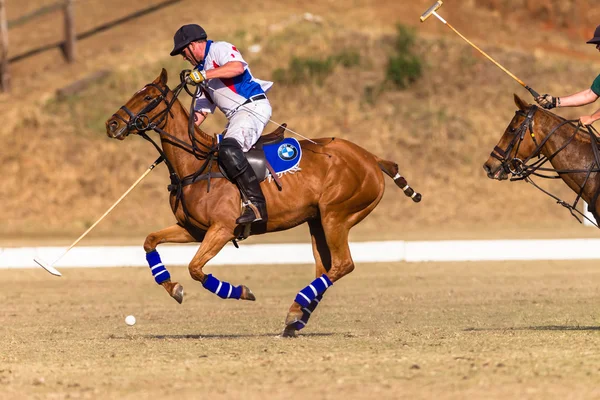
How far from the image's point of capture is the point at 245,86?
915 cm

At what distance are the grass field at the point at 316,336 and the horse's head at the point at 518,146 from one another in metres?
1.43

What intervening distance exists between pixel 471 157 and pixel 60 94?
10.4 metres

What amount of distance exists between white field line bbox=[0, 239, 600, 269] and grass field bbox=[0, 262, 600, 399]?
0.22 metres

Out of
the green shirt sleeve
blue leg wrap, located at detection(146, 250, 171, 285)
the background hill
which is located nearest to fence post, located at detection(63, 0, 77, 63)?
the background hill

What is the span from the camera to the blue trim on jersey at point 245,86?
9.12 m

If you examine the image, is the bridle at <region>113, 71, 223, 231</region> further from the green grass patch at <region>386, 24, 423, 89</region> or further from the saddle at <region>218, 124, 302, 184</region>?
the green grass patch at <region>386, 24, 423, 89</region>

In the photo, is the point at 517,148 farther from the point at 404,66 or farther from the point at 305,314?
the point at 404,66

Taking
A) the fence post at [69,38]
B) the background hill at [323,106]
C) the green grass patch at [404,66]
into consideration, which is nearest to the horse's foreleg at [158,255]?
the background hill at [323,106]

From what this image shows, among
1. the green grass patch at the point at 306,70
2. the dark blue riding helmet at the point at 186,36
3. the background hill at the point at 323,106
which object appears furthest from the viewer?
the green grass patch at the point at 306,70

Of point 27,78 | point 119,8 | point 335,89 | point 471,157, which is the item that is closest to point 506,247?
point 471,157

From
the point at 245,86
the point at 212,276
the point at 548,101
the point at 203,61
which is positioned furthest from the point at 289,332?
the point at 548,101

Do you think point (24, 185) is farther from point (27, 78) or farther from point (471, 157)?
point (471, 157)

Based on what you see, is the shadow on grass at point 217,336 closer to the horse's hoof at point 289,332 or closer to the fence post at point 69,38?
the horse's hoof at point 289,332

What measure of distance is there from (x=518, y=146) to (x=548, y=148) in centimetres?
26
